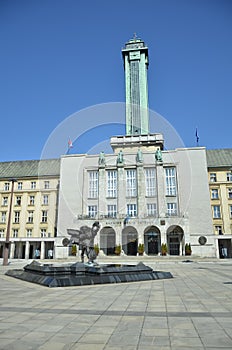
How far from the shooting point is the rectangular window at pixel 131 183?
46.3 metres

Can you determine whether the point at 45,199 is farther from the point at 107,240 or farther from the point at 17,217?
the point at 107,240

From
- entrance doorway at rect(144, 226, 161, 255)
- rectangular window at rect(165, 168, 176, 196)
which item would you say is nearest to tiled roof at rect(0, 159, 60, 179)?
rectangular window at rect(165, 168, 176, 196)

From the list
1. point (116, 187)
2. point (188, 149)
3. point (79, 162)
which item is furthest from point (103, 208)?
point (188, 149)

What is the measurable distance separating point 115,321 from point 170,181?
1640 inches

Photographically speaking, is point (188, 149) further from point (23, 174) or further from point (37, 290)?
Answer: point (37, 290)

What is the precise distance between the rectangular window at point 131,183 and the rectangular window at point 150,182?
2.24m

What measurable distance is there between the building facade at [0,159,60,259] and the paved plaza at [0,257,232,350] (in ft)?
133

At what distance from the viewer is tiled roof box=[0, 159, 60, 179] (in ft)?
185

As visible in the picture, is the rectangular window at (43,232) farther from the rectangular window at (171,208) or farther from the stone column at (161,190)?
the rectangular window at (171,208)

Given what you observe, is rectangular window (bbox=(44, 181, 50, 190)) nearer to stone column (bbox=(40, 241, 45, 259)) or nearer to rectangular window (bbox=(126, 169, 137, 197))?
stone column (bbox=(40, 241, 45, 259))

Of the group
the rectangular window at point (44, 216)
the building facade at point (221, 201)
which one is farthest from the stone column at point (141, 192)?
the rectangular window at point (44, 216)

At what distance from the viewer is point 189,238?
41625 millimetres

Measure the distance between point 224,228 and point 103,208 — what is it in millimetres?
21067

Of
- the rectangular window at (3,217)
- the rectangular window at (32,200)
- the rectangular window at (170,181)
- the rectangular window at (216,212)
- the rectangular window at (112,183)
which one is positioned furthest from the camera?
the rectangular window at (32,200)
